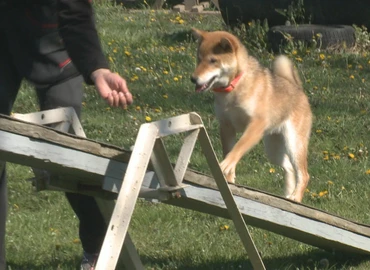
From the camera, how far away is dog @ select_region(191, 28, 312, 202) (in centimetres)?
604

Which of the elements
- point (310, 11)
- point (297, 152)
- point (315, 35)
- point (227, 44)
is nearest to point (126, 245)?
point (227, 44)

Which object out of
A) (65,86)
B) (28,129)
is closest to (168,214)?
(65,86)

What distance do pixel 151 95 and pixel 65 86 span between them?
4.27 metres

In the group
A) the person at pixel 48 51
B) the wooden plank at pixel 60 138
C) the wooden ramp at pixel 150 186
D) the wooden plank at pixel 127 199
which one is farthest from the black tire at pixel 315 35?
the wooden plank at pixel 127 199

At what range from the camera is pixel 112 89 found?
3.47 metres

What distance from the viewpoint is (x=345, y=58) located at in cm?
987

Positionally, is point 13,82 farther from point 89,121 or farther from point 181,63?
point 181,63

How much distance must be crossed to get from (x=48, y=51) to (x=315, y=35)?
6.31 meters

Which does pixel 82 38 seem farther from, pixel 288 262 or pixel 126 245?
pixel 288 262

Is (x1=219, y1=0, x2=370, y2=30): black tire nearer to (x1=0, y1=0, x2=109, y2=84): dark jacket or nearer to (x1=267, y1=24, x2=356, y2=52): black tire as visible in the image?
(x1=267, y1=24, x2=356, y2=52): black tire

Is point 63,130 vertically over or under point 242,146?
over

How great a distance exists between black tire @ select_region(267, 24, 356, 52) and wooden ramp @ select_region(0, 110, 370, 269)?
5.45 metres

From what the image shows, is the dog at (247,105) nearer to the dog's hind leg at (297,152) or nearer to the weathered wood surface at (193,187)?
the dog's hind leg at (297,152)

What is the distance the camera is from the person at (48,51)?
3818 millimetres
